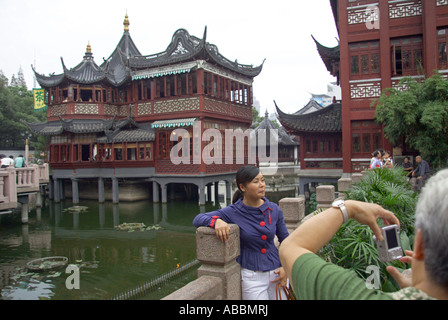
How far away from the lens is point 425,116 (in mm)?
10750

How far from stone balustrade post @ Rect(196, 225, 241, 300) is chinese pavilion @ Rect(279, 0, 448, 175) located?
41.7 feet

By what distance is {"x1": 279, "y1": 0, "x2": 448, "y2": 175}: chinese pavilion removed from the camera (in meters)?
13.2

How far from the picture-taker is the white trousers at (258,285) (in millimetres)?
2725

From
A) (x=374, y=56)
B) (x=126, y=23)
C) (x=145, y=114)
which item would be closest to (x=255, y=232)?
(x=374, y=56)

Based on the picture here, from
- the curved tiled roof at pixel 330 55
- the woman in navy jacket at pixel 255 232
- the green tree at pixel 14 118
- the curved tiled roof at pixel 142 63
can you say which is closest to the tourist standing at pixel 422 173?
the woman in navy jacket at pixel 255 232

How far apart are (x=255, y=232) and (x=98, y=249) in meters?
9.68

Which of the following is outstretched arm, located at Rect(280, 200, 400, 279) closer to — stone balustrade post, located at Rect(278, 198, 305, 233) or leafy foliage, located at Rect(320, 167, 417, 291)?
leafy foliage, located at Rect(320, 167, 417, 291)

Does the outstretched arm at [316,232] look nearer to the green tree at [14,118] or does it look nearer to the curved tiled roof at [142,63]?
the curved tiled roof at [142,63]

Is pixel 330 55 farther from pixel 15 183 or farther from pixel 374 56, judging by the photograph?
pixel 15 183

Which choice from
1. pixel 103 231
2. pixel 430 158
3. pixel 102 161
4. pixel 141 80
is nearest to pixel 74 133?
pixel 102 161

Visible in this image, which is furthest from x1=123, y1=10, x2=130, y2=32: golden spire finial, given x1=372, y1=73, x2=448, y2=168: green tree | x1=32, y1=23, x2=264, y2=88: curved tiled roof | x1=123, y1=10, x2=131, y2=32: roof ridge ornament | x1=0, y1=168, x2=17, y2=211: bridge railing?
x1=372, y1=73, x2=448, y2=168: green tree

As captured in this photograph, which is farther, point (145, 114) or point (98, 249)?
point (145, 114)

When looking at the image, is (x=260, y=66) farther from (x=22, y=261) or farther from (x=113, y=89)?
(x=22, y=261)
